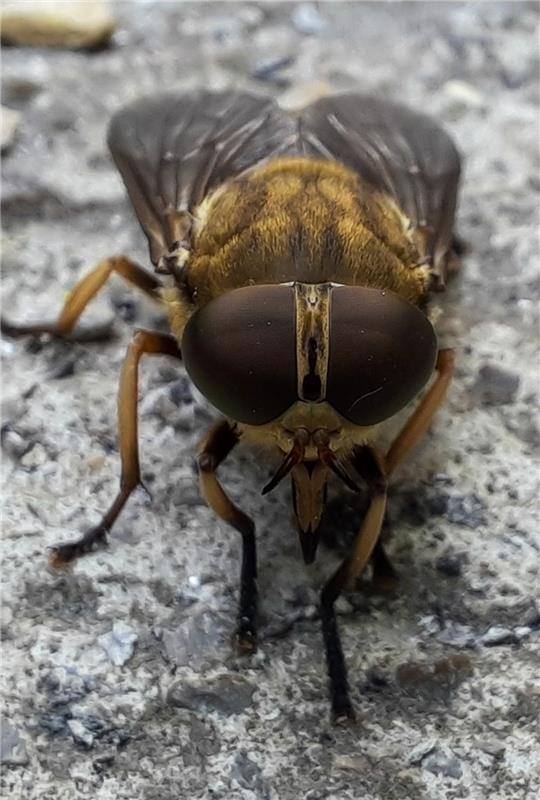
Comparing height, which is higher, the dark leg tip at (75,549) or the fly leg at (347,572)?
the fly leg at (347,572)

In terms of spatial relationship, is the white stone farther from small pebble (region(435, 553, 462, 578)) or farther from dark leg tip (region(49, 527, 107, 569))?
small pebble (region(435, 553, 462, 578))

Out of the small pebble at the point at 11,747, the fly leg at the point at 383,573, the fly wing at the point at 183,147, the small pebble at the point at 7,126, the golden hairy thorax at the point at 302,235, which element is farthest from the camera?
the small pebble at the point at 7,126

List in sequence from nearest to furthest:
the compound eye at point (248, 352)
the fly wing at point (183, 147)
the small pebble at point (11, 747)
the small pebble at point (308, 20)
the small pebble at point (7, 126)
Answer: the compound eye at point (248, 352) → the small pebble at point (11, 747) → the fly wing at point (183, 147) → the small pebble at point (7, 126) → the small pebble at point (308, 20)

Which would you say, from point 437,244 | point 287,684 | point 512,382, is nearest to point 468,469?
point 512,382

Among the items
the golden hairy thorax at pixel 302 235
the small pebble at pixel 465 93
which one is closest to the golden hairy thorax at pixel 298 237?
the golden hairy thorax at pixel 302 235

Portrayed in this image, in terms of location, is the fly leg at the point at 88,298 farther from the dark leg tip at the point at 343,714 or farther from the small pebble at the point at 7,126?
the dark leg tip at the point at 343,714

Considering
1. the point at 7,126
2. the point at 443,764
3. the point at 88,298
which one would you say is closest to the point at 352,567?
the point at 443,764
